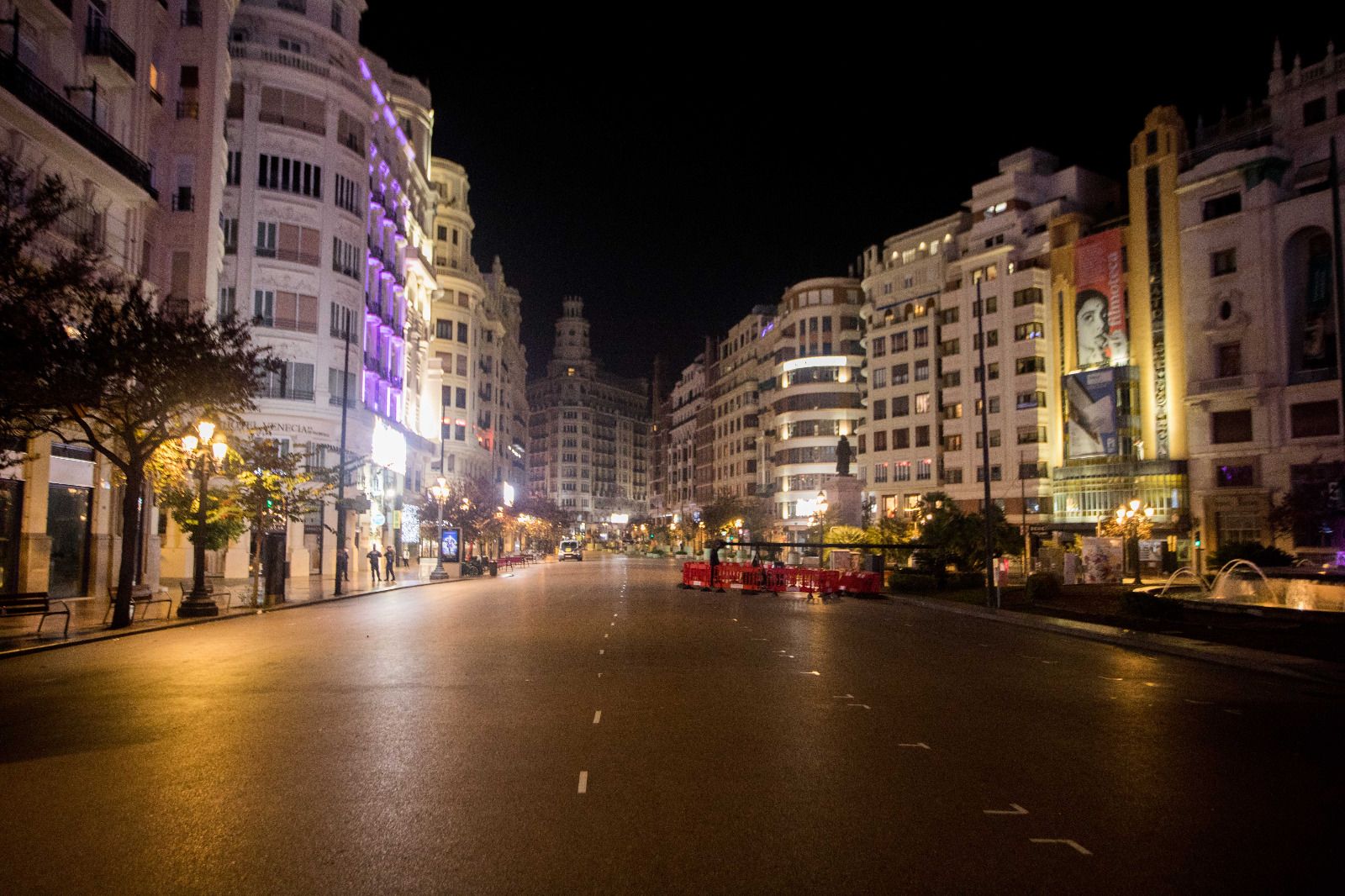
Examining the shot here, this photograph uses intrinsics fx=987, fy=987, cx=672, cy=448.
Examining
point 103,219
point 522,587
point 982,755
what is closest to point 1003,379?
point 522,587

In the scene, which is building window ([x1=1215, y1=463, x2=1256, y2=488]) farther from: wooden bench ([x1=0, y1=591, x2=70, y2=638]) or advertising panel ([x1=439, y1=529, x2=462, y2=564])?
wooden bench ([x1=0, y1=591, x2=70, y2=638])

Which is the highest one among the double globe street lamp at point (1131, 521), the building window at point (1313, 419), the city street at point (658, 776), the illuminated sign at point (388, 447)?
the building window at point (1313, 419)

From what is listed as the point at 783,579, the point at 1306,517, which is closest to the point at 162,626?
the point at 783,579

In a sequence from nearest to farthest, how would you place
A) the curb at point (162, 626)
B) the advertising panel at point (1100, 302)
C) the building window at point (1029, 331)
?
the curb at point (162, 626) → the advertising panel at point (1100, 302) → the building window at point (1029, 331)

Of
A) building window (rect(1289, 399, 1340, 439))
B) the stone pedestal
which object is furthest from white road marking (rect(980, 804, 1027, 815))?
building window (rect(1289, 399, 1340, 439))

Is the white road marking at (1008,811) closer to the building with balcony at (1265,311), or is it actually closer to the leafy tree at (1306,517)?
the leafy tree at (1306,517)

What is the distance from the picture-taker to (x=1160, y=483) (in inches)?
2534

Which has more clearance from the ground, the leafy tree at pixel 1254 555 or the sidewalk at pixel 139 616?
the leafy tree at pixel 1254 555

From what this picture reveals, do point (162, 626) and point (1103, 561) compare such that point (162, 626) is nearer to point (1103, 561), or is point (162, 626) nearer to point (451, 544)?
point (1103, 561)

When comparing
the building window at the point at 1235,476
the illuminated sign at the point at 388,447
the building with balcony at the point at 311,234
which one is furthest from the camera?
the building window at the point at 1235,476

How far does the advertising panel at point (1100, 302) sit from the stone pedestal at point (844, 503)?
2827 centimetres

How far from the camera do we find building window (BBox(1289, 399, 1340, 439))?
54.4 metres

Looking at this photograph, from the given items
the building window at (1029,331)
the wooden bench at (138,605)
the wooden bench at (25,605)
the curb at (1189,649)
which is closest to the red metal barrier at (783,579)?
the curb at (1189,649)

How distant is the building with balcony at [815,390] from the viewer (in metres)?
105
